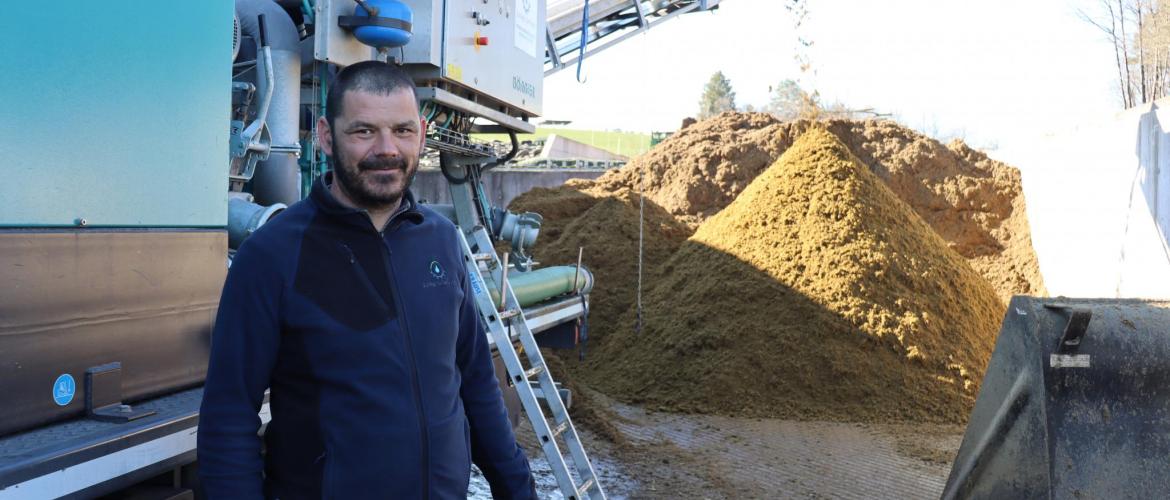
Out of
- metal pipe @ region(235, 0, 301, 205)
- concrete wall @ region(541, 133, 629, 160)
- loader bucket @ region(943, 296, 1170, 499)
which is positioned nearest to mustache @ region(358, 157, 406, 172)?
loader bucket @ region(943, 296, 1170, 499)

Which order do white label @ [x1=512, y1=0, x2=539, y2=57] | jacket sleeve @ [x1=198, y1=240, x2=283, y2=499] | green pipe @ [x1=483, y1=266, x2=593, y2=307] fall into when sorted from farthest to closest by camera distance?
1. white label @ [x1=512, y1=0, x2=539, y2=57]
2. green pipe @ [x1=483, y1=266, x2=593, y2=307]
3. jacket sleeve @ [x1=198, y1=240, x2=283, y2=499]

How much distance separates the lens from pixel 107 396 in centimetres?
253

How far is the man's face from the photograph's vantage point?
209cm

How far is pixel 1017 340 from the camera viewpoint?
345cm

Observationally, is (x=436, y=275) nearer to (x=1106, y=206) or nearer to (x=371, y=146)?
(x=371, y=146)

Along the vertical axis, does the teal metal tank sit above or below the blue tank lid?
below

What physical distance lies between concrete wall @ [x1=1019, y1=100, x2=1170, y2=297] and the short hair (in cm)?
849

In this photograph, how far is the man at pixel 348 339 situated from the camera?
193cm

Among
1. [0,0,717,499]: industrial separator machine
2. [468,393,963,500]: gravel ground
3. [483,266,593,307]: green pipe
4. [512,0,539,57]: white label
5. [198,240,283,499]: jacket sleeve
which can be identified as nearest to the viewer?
[198,240,283,499]: jacket sleeve

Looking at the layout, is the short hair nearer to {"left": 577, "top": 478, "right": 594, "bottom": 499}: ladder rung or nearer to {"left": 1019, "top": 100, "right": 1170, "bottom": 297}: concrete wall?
{"left": 577, "top": 478, "right": 594, "bottom": 499}: ladder rung

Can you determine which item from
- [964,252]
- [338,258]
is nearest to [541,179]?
[964,252]

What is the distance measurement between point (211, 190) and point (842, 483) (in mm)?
4590

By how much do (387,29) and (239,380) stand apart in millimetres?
3105

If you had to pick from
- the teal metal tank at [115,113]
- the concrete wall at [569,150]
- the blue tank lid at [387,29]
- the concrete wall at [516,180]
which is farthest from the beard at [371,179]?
the concrete wall at [569,150]
